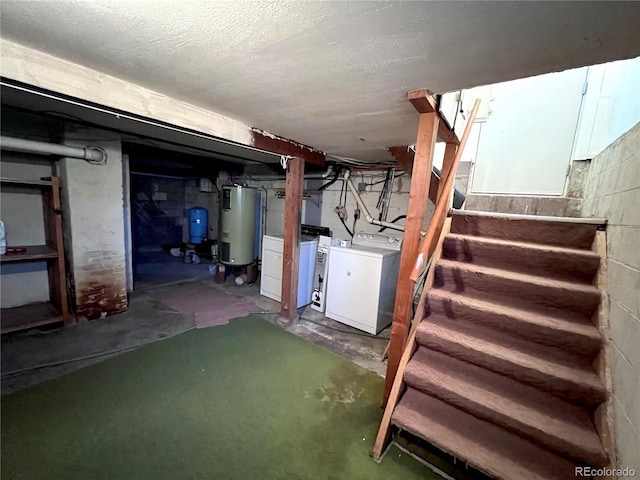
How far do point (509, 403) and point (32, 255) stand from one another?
4151 millimetres

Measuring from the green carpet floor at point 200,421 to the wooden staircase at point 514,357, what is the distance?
1.28 ft

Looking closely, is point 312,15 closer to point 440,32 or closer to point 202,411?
point 440,32

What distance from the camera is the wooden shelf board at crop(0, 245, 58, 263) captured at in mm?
2402

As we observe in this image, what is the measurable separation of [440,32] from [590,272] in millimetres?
1800

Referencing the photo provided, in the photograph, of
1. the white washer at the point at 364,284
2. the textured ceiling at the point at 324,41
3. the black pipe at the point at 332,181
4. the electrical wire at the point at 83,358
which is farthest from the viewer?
the black pipe at the point at 332,181

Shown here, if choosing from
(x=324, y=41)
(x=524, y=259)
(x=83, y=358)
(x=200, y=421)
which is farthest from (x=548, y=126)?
(x=83, y=358)

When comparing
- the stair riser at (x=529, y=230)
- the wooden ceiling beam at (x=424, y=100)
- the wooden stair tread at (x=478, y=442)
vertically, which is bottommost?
the wooden stair tread at (x=478, y=442)

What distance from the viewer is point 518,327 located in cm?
161

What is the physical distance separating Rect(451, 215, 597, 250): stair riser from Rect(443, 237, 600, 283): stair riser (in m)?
0.18

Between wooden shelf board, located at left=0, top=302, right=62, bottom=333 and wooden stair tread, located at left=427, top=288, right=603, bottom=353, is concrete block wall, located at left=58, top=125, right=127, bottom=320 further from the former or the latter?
wooden stair tread, located at left=427, top=288, right=603, bottom=353

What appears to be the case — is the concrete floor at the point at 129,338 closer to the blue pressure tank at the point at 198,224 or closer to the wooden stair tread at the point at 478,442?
the wooden stair tread at the point at 478,442

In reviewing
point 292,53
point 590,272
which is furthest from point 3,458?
→ point 590,272

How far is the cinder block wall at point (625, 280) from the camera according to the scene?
43.7 inches

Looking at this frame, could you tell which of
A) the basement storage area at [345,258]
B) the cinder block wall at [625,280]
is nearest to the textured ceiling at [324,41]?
the basement storage area at [345,258]
